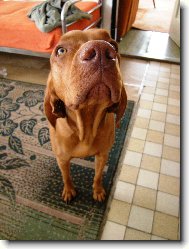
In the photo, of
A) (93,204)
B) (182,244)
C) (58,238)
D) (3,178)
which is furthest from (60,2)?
(182,244)

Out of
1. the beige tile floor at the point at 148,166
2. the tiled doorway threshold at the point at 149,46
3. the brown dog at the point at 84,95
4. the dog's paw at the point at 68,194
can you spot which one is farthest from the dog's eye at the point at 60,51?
the tiled doorway threshold at the point at 149,46

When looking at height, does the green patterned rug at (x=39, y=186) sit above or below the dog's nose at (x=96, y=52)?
below

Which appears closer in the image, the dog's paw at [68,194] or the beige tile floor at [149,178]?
the beige tile floor at [149,178]

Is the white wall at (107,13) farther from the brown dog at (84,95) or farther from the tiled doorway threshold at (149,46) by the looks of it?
the brown dog at (84,95)

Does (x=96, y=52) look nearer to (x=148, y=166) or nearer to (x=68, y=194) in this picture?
(x=68, y=194)

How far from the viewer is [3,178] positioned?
1781 mm

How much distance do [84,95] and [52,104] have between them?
0.30 meters

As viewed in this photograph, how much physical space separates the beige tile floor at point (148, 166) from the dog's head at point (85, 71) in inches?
35.9

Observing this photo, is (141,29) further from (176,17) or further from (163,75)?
(163,75)

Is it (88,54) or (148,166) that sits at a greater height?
(88,54)

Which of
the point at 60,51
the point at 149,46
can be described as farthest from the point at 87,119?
the point at 149,46

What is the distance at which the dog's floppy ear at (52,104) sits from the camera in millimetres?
1099

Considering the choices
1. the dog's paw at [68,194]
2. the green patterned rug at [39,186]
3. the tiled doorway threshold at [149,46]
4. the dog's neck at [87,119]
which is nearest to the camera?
the dog's neck at [87,119]

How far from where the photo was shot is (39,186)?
172 cm
